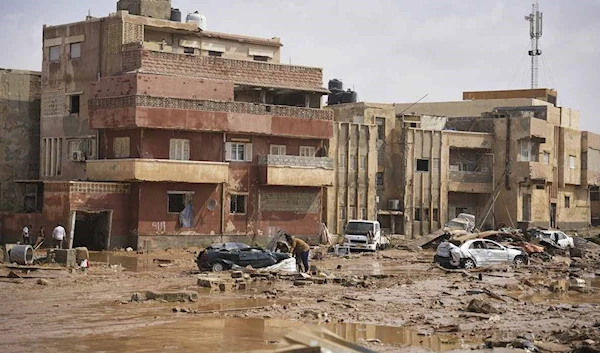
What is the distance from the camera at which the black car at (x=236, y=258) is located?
29.0m

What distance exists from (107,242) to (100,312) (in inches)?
859

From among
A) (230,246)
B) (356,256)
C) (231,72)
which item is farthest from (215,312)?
(231,72)

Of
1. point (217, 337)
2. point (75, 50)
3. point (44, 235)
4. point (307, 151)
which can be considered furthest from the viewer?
point (307, 151)

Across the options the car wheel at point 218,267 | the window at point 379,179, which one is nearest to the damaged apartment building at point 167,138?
the window at point 379,179

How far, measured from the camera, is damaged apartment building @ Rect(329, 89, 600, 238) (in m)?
53.5

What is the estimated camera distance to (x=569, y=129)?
6419 cm

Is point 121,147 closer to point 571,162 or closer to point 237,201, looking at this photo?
point 237,201

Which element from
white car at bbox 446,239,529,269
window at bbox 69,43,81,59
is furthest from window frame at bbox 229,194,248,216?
white car at bbox 446,239,529,269

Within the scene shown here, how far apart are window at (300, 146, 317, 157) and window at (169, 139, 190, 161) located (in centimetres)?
669

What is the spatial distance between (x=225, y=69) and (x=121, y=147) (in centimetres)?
660

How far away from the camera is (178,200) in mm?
42781

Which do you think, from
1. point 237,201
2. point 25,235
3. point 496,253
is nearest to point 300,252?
point 496,253

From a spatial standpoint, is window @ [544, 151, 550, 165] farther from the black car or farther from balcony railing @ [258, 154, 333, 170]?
the black car

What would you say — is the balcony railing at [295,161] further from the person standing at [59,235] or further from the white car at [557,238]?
the white car at [557,238]
